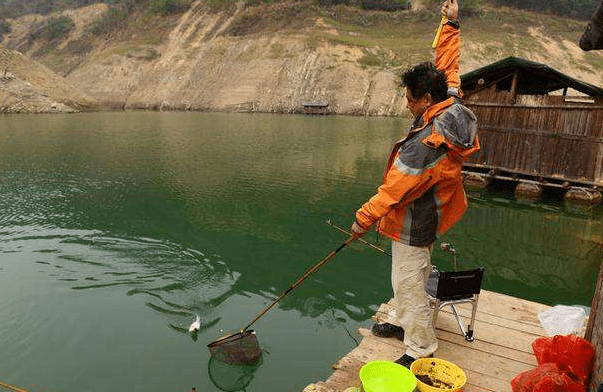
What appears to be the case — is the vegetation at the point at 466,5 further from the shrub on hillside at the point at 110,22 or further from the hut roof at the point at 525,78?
the hut roof at the point at 525,78

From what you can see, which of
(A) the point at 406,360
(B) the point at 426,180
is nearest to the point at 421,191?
(B) the point at 426,180

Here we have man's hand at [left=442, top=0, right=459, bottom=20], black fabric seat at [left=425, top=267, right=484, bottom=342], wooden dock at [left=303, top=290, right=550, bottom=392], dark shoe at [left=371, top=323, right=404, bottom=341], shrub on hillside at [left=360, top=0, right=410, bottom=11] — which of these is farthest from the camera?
shrub on hillside at [left=360, top=0, right=410, bottom=11]

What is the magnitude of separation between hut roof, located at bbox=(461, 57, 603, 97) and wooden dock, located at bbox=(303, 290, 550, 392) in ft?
49.4

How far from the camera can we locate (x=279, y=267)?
12.2 metres

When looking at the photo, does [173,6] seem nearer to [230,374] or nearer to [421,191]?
[230,374]

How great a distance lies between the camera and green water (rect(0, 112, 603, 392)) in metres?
8.10

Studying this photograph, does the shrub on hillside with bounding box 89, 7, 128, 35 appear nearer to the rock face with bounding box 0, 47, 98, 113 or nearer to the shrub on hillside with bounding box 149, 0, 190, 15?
the shrub on hillside with bounding box 149, 0, 190, 15

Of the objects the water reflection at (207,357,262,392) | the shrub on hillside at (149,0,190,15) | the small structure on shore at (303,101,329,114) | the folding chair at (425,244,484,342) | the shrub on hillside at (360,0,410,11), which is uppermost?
the shrub on hillside at (360,0,410,11)

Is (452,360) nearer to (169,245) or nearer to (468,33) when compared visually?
(169,245)

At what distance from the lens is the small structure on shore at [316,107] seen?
63.5 meters

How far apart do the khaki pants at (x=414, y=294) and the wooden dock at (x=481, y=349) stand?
48cm

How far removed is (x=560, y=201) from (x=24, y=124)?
1907 inches

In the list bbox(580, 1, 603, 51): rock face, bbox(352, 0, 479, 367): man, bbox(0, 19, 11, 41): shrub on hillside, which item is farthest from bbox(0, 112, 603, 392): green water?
bbox(0, 19, 11, 41): shrub on hillside

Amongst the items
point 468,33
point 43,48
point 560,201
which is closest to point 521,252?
point 560,201
